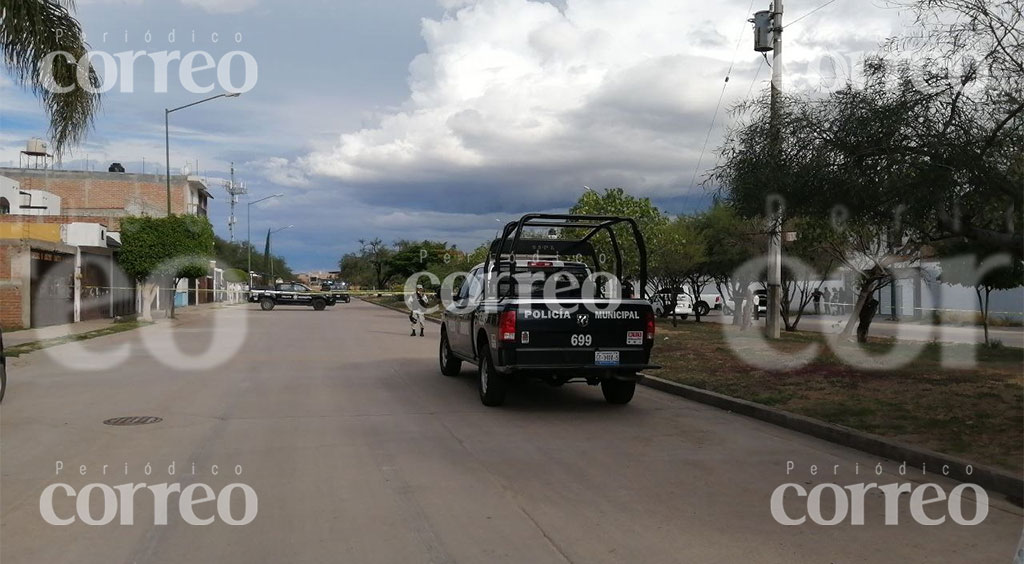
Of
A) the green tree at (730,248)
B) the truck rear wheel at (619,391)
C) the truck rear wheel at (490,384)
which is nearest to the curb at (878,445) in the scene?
the truck rear wheel at (619,391)

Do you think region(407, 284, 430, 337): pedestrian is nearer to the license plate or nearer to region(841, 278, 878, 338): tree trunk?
region(841, 278, 878, 338): tree trunk

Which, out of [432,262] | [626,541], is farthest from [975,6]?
[432,262]

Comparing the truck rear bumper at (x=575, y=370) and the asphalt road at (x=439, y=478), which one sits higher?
the truck rear bumper at (x=575, y=370)

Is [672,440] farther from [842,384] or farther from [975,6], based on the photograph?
[975,6]

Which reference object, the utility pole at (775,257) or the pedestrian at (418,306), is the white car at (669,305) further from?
the utility pole at (775,257)

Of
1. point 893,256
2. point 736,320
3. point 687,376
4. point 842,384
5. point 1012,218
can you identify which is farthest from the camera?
point 736,320

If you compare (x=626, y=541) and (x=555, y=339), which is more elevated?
(x=555, y=339)

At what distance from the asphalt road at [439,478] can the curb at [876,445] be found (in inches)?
6.6

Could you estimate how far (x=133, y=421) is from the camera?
9602 millimetres

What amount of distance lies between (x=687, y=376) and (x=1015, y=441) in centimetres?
573

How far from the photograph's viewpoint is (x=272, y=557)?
489cm

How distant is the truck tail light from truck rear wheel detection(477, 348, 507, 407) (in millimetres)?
654

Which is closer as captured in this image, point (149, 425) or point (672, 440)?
point (672, 440)

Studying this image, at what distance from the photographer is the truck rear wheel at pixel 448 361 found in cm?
1399
